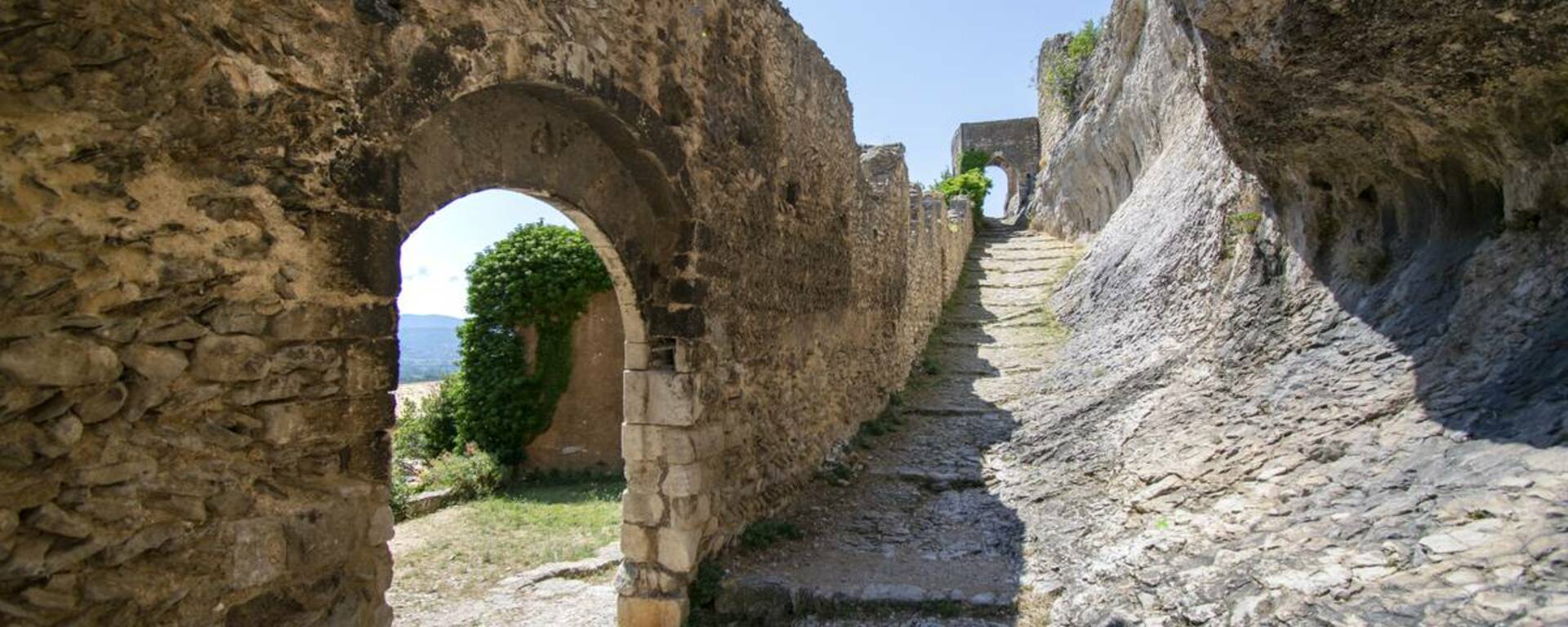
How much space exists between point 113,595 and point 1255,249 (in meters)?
6.79

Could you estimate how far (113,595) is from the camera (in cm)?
232

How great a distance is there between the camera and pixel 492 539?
295 inches

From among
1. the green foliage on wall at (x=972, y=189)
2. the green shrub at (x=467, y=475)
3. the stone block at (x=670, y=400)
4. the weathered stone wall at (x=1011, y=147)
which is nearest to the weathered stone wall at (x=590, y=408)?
the green shrub at (x=467, y=475)

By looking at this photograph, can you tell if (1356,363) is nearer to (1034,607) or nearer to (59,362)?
(1034,607)

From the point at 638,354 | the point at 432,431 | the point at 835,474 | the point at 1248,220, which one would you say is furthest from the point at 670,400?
the point at 432,431

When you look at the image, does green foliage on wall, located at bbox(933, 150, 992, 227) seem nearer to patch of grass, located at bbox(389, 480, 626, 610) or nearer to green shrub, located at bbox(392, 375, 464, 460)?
green shrub, located at bbox(392, 375, 464, 460)

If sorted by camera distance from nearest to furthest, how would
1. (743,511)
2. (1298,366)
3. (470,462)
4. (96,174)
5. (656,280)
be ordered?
(96,174) → (1298,366) → (656,280) → (743,511) → (470,462)

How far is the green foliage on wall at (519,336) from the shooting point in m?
10.7

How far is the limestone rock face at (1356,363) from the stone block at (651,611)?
7.08 feet

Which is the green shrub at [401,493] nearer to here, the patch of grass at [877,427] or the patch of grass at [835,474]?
the patch of grass at [835,474]

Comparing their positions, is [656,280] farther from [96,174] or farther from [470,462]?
[470,462]

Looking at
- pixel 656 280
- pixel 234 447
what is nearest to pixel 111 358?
pixel 234 447

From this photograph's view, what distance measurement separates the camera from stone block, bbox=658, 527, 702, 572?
5.13 m

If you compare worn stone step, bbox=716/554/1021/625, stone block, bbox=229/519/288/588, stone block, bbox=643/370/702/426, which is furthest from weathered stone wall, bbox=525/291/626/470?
stone block, bbox=229/519/288/588
